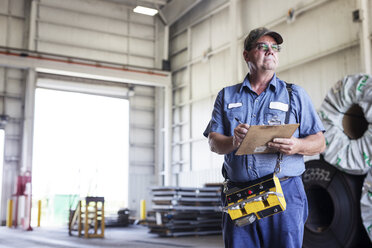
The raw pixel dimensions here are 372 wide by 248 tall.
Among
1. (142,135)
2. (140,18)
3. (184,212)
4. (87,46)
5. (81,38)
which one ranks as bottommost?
(184,212)

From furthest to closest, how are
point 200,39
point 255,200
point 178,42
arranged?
point 178,42, point 200,39, point 255,200

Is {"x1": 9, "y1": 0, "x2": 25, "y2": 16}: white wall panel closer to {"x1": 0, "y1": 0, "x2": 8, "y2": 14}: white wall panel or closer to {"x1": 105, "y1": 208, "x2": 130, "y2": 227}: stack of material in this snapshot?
{"x1": 0, "y1": 0, "x2": 8, "y2": 14}: white wall panel

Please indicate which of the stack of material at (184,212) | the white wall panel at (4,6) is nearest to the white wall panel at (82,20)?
the white wall panel at (4,6)

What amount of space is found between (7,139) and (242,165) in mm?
17015

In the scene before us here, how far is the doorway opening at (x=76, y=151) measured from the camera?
18.4 m

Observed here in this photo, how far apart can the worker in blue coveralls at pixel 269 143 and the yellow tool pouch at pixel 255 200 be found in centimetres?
5

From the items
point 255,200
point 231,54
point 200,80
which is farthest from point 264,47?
point 200,80

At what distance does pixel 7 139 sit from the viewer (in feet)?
A: 57.5

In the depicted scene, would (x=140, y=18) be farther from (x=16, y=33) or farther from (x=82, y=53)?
(x=16, y=33)

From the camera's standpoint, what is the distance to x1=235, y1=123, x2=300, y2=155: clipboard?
1954 mm

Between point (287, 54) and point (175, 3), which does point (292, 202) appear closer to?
point (287, 54)

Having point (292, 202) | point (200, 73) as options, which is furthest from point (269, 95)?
point (200, 73)

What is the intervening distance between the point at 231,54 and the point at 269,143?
1315cm

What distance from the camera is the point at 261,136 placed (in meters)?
2.01
